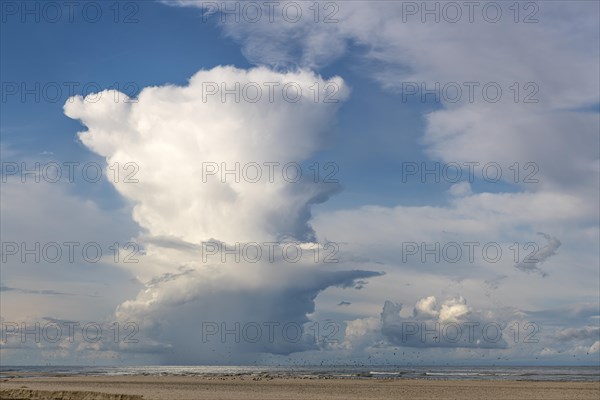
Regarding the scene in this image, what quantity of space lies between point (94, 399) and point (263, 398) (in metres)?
18.8

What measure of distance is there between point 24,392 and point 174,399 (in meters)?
18.3

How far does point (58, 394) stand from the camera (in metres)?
61.8

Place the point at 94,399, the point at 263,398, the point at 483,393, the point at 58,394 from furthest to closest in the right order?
the point at 483,393 → the point at 263,398 → the point at 58,394 → the point at 94,399

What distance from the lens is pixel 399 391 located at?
79.9 meters

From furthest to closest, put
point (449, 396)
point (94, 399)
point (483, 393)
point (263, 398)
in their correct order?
1. point (483, 393)
2. point (449, 396)
3. point (263, 398)
4. point (94, 399)

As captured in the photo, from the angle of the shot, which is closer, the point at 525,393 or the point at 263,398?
the point at 263,398

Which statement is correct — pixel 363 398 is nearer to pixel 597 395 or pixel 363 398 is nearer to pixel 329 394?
pixel 329 394

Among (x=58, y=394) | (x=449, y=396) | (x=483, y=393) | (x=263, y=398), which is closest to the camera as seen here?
(x=58, y=394)

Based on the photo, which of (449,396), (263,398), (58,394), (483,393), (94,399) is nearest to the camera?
(94,399)

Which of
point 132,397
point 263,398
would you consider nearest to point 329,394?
point 263,398

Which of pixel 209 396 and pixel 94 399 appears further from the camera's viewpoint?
pixel 209 396

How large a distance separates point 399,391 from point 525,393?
17172mm

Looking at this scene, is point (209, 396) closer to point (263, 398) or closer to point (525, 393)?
point (263, 398)

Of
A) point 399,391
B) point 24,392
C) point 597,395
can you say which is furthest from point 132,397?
point 597,395
